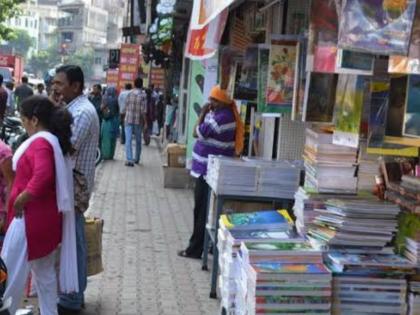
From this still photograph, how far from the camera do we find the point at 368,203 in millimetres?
3803

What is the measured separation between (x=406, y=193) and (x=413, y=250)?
279 millimetres

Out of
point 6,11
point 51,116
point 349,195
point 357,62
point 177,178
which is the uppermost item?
point 6,11

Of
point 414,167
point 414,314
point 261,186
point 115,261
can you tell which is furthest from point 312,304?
point 115,261

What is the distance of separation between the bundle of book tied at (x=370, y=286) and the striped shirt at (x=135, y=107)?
12.4m

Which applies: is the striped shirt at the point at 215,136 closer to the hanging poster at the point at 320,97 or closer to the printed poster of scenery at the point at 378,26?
the hanging poster at the point at 320,97

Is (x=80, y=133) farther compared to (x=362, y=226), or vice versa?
(x=80, y=133)

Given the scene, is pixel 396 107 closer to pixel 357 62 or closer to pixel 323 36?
pixel 357 62

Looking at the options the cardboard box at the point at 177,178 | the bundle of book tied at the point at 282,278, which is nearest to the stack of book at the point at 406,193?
the bundle of book tied at the point at 282,278

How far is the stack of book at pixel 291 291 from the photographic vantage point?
3.62 meters

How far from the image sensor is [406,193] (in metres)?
3.68

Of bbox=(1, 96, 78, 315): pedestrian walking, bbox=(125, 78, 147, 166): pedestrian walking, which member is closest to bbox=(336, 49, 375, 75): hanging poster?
bbox=(1, 96, 78, 315): pedestrian walking

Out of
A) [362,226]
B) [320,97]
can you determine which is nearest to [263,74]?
[320,97]

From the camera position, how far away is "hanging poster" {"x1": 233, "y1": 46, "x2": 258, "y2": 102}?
7.37 m

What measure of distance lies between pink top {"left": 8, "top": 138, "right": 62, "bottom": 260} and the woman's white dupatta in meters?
0.04
